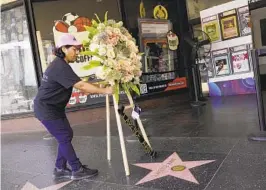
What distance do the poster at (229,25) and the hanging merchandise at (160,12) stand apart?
150 cm

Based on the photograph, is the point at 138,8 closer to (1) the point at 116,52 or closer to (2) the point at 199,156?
(1) the point at 116,52

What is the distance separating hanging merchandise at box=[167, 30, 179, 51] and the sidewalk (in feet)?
4.25

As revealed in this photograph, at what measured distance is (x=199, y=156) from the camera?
3.59 m

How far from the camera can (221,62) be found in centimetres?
730

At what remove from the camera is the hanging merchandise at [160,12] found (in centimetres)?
621

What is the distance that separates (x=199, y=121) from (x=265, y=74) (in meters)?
3.21

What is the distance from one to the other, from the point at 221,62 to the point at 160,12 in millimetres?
2031

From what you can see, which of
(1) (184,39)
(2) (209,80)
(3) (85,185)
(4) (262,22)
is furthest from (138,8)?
(3) (85,185)

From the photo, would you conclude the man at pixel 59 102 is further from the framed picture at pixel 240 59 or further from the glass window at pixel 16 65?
the framed picture at pixel 240 59

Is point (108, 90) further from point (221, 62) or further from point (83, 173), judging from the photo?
point (221, 62)

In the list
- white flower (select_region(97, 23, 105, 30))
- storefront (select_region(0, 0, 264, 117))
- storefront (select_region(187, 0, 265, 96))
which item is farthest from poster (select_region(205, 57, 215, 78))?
white flower (select_region(97, 23, 105, 30))

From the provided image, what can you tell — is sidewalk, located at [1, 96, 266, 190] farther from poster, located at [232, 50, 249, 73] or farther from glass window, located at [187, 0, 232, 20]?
glass window, located at [187, 0, 232, 20]

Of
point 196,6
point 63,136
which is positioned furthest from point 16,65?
point 196,6

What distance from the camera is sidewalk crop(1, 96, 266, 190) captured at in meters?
3.03
